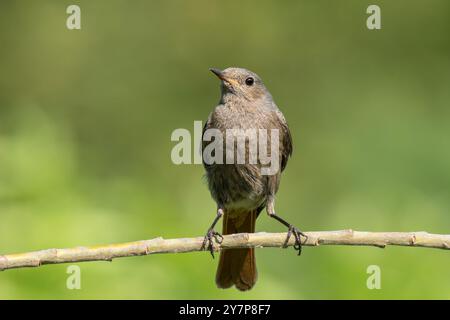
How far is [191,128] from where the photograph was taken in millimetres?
7445

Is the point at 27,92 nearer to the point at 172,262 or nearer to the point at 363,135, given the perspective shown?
the point at 363,135

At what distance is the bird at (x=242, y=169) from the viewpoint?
5480mm

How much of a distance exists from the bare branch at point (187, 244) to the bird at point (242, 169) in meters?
1.05

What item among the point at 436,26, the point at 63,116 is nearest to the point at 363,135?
the point at 436,26

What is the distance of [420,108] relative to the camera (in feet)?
25.4

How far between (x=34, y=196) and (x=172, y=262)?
2.93 feet

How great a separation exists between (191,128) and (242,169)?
2.02 m

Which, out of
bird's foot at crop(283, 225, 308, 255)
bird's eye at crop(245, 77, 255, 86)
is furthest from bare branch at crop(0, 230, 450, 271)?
bird's eye at crop(245, 77, 255, 86)

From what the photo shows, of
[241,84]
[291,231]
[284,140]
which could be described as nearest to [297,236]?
[291,231]

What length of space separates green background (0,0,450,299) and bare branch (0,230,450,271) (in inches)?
18.8

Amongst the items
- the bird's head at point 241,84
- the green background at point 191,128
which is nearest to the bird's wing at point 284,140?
the bird's head at point 241,84

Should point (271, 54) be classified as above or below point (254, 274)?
above

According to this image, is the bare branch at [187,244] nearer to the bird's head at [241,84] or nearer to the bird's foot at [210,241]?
the bird's foot at [210,241]

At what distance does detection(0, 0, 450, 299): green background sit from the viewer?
182 inches
